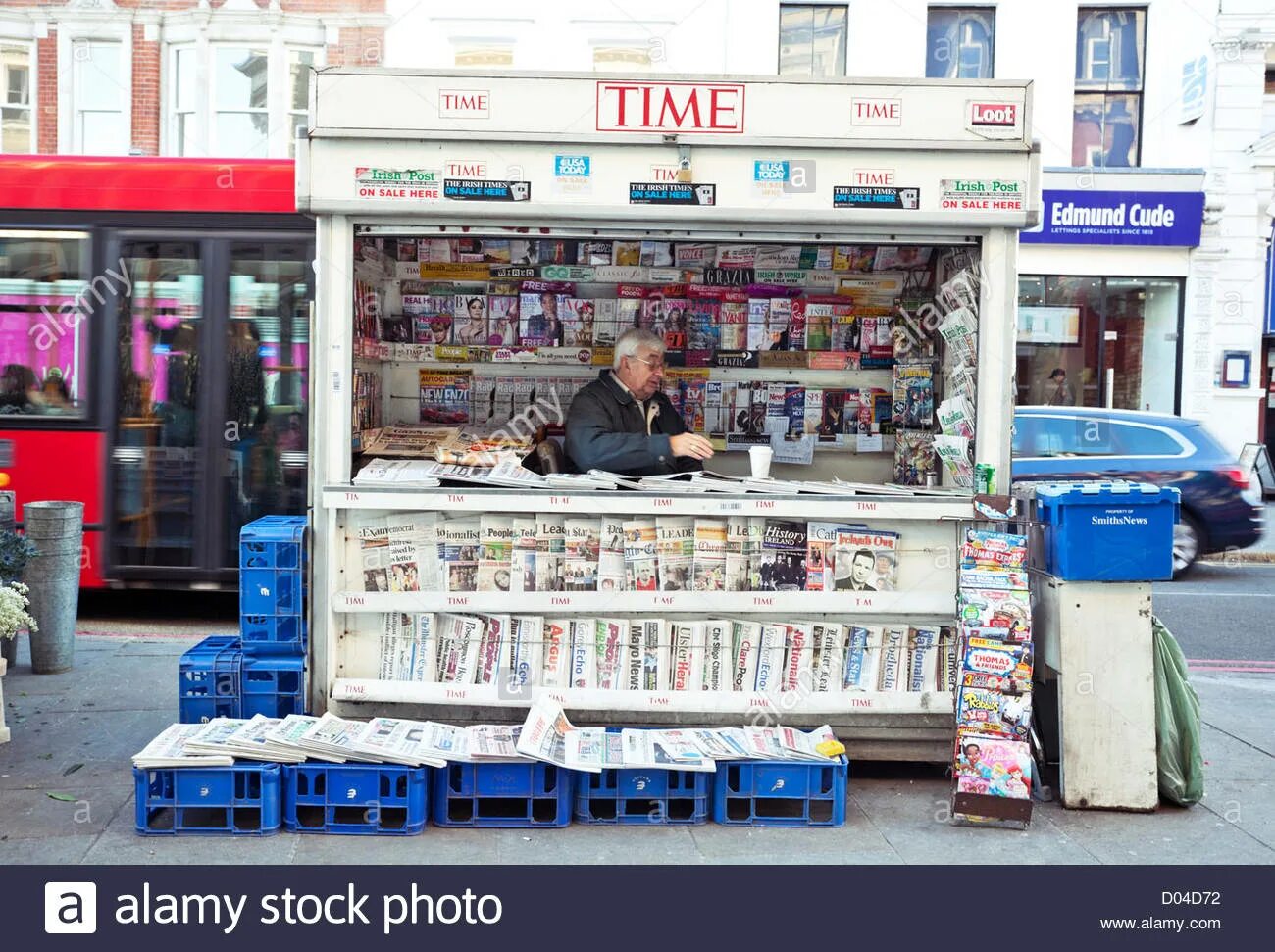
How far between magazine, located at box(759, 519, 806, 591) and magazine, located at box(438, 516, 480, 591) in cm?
122

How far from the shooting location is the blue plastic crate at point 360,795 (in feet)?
15.1

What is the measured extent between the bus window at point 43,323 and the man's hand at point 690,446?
510cm

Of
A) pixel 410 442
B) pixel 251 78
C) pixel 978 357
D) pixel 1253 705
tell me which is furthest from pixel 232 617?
pixel 251 78

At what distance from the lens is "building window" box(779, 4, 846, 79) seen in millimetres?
18516

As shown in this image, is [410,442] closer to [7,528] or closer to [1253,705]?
[7,528]

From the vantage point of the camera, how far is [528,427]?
6.79m

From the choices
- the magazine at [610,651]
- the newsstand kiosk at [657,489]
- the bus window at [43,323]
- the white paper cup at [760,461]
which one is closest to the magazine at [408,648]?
the newsstand kiosk at [657,489]

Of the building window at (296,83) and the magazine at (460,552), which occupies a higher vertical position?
the building window at (296,83)

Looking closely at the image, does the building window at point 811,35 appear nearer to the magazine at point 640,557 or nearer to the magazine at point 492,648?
the magazine at point 640,557

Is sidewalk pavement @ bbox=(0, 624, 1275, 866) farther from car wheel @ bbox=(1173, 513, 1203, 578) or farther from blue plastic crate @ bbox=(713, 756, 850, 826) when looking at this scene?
car wheel @ bbox=(1173, 513, 1203, 578)

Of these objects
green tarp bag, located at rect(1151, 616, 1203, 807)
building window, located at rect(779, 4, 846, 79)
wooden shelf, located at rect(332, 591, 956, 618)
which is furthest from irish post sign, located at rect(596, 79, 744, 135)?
building window, located at rect(779, 4, 846, 79)

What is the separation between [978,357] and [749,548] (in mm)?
1279

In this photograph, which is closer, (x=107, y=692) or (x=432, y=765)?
(x=432, y=765)

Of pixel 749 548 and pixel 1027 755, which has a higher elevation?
pixel 749 548
